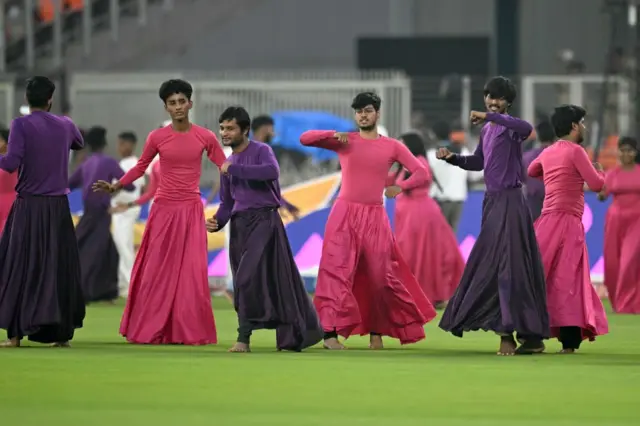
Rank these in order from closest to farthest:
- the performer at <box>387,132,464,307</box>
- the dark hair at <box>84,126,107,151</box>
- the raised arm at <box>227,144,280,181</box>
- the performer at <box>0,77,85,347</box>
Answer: the raised arm at <box>227,144,280,181</box>
the performer at <box>0,77,85,347</box>
the dark hair at <box>84,126,107,151</box>
the performer at <box>387,132,464,307</box>

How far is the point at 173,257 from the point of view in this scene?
14.9 m

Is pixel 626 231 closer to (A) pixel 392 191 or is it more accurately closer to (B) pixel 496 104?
(A) pixel 392 191

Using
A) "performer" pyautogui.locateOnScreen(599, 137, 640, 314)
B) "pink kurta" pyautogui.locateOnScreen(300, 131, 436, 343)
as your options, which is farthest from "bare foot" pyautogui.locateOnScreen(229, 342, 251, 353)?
"performer" pyautogui.locateOnScreen(599, 137, 640, 314)

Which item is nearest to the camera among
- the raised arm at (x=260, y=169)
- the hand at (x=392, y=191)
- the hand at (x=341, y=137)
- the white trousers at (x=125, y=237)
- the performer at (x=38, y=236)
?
the raised arm at (x=260, y=169)

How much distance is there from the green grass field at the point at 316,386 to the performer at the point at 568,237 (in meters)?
0.25

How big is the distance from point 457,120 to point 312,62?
10680 millimetres

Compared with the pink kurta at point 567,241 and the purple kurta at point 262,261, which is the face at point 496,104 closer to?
the pink kurta at point 567,241

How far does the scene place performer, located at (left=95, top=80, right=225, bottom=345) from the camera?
579 inches

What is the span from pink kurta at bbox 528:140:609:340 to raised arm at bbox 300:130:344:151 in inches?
62.5

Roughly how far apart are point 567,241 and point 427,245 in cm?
639

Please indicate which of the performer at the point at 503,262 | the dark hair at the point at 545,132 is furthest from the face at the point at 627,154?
the performer at the point at 503,262

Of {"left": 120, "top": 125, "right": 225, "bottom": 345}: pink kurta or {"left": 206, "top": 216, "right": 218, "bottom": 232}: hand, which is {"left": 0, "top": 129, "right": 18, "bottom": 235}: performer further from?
{"left": 206, "top": 216, "right": 218, "bottom": 232}: hand

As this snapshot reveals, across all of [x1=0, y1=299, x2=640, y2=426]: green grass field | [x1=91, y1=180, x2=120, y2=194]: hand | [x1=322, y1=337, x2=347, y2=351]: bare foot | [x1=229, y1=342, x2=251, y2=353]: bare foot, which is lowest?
[x1=322, y1=337, x2=347, y2=351]: bare foot

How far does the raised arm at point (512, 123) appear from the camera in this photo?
44.6ft
